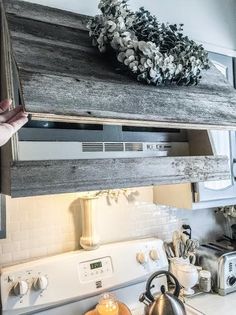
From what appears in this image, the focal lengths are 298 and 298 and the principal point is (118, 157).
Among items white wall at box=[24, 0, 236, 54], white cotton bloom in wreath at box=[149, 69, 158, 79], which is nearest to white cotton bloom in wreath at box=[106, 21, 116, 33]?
white cotton bloom in wreath at box=[149, 69, 158, 79]

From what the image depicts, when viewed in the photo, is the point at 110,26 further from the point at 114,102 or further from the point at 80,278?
the point at 80,278

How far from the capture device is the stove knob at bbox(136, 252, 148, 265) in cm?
154

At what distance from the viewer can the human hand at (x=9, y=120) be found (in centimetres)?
89

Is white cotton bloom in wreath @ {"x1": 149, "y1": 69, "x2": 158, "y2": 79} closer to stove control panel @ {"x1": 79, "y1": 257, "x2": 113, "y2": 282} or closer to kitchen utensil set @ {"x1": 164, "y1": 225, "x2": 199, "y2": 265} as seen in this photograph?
stove control panel @ {"x1": 79, "y1": 257, "x2": 113, "y2": 282}

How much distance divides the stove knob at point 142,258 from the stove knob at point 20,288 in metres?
0.58

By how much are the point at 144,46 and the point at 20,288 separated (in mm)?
1071

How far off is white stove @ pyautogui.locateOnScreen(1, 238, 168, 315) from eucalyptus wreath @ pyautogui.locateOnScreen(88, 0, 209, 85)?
0.87m

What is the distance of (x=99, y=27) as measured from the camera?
3.65 feet

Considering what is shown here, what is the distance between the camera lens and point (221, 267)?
1651 millimetres

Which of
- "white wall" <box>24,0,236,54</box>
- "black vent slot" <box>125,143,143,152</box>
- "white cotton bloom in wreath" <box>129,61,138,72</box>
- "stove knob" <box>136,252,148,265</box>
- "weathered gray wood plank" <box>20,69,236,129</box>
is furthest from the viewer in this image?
"white wall" <box>24,0,236,54</box>

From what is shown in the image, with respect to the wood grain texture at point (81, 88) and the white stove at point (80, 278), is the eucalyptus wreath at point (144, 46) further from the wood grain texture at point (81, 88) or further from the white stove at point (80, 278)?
the white stove at point (80, 278)

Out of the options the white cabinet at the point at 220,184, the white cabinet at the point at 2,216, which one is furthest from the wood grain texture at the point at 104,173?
the white cabinet at the point at 2,216

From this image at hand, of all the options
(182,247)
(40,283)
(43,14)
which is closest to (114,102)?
(43,14)

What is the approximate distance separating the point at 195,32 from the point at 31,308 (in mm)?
1700
